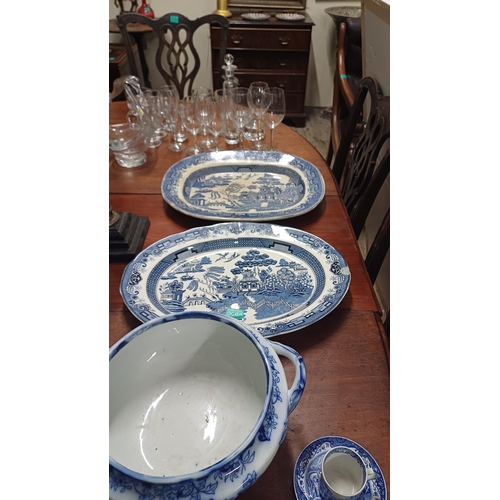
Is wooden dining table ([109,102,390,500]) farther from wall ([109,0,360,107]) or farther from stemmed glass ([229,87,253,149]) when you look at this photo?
wall ([109,0,360,107])

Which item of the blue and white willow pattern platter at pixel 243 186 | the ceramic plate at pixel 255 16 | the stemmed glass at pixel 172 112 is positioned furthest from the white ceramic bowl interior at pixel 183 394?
the ceramic plate at pixel 255 16

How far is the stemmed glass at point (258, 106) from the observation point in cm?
107

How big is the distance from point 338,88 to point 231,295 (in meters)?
1.34

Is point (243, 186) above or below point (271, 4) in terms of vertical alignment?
below

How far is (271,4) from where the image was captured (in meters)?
2.55

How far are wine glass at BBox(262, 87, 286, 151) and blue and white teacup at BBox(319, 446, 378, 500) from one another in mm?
861

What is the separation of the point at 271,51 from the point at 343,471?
8.55 ft

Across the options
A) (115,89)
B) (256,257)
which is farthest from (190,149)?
(115,89)

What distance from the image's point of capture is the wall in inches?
103

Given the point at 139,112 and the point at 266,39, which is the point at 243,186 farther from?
the point at 266,39

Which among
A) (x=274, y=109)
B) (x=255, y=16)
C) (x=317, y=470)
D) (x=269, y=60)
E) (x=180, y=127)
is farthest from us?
(x=269, y=60)

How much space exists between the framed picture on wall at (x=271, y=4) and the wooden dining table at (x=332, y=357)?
2.30 meters

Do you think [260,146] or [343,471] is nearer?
[343,471]

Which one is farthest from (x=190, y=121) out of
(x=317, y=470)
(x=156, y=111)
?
(x=317, y=470)
